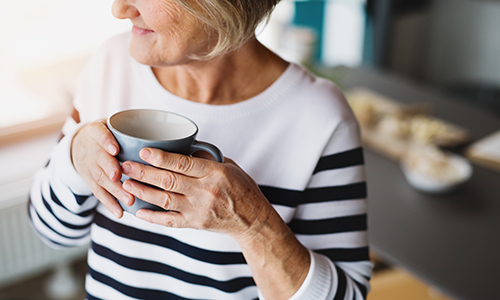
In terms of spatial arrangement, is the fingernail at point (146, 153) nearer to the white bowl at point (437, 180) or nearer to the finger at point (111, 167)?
the finger at point (111, 167)

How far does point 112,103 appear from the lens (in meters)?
0.90

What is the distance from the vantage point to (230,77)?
88cm

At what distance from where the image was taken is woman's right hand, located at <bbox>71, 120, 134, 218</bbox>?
662 mm

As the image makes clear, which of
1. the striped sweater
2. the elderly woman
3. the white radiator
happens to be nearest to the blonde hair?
the elderly woman

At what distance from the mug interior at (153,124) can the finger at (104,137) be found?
0.02m

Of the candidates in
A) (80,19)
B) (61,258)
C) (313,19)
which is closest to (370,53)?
(313,19)

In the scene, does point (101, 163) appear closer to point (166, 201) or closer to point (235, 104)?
point (166, 201)

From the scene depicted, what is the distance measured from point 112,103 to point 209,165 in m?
0.32

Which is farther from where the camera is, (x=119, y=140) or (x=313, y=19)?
(x=313, y=19)

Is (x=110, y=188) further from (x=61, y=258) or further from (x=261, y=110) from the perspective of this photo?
(x=61, y=258)

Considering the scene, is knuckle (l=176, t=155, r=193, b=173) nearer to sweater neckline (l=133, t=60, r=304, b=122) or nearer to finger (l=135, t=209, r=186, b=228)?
finger (l=135, t=209, r=186, b=228)

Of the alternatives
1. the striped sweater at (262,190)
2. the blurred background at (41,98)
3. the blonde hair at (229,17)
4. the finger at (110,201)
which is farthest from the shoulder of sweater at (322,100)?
the blurred background at (41,98)

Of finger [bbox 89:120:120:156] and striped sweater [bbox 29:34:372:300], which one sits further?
striped sweater [bbox 29:34:372:300]

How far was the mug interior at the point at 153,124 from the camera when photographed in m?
0.70
